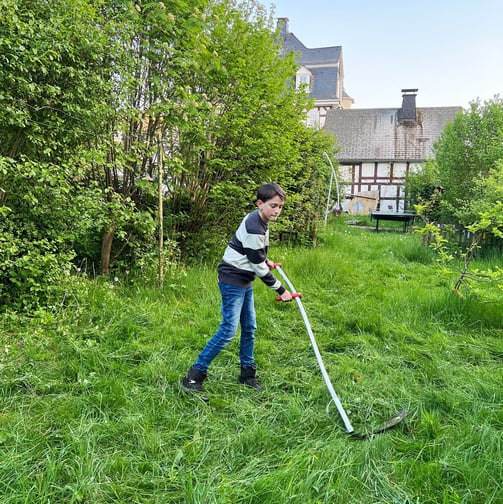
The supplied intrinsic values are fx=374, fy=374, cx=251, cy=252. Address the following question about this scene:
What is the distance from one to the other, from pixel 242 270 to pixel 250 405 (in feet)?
3.23

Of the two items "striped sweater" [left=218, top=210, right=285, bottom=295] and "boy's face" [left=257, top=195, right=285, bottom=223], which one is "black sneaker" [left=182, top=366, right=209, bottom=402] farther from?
"boy's face" [left=257, top=195, right=285, bottom=223]

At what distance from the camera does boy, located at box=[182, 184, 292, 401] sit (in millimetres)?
2688

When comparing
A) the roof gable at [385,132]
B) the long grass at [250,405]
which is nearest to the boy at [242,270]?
the long grass at [250,405]

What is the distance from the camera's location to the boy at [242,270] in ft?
8.82

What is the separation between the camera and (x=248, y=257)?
2.71 metres

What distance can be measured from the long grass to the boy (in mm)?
291

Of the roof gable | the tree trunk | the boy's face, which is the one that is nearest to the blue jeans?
the boy's face

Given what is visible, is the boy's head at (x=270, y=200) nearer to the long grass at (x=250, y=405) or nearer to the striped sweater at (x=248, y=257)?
the striped sweater at (x=248, y=257)

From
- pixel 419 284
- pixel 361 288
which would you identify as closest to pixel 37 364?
pixel 361 288

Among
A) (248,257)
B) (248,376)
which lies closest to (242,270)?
(248,257)

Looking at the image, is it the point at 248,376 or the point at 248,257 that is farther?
the point at 248,376

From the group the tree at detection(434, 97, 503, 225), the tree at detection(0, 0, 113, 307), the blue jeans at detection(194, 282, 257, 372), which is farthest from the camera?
the tree at detection(434, 97, 503, 225)

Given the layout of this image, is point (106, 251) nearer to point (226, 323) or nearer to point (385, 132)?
point (226, 323)

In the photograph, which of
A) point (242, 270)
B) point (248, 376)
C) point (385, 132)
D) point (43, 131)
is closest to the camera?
point (242, 270)
